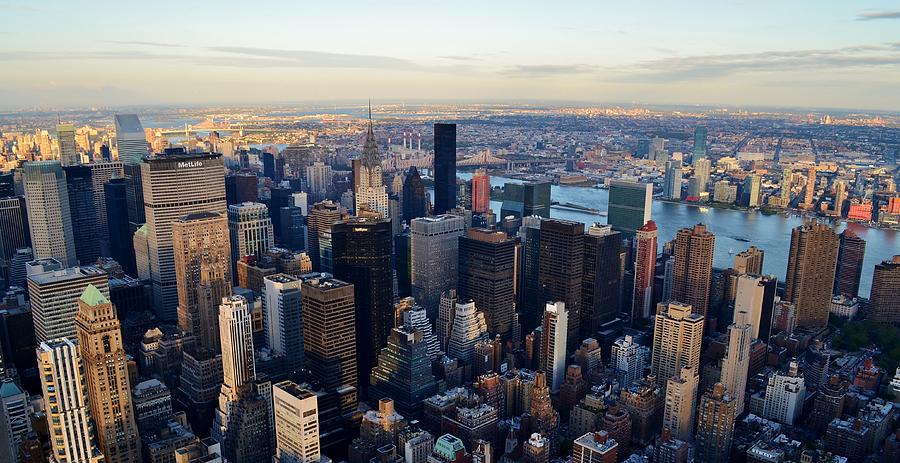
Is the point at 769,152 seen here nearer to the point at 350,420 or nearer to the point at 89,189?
the point at 350,420

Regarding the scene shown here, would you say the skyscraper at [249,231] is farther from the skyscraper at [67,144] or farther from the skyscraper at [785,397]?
the skyscraper at [785,397]

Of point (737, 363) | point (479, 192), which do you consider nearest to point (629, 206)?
point (479, 192)

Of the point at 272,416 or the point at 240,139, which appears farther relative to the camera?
the point at 240,139

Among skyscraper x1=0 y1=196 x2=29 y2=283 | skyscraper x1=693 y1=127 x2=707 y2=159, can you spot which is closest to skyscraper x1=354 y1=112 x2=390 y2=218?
skyscraper x1=0 y1=196 x2=29 y2=283

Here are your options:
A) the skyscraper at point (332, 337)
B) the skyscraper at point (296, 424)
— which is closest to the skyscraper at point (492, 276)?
the skyscraper at point (332, 337)

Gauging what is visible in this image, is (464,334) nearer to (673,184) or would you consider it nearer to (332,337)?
(332,337)

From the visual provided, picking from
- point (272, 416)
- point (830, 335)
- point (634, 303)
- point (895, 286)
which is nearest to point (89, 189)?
point (272, 416)
